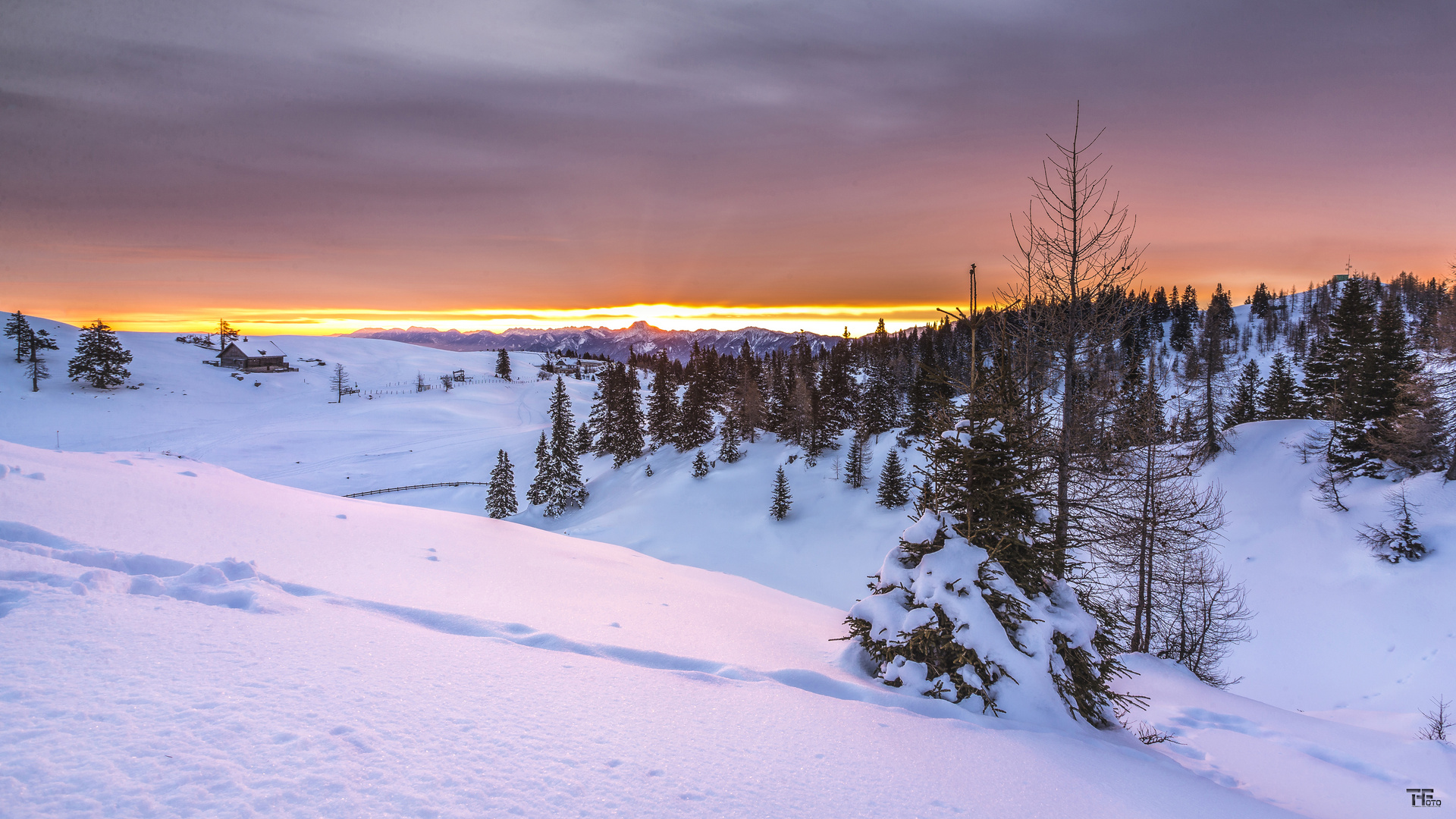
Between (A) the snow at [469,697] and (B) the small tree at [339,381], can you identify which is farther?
(B) the small tree at [339,381]

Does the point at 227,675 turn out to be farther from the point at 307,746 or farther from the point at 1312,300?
the point at 1312,300

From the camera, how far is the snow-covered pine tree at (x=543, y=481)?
4678cm

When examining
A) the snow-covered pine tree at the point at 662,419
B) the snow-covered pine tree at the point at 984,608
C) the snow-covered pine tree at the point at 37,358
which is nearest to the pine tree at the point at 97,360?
the snow-covered pine tree at the point at 37,358

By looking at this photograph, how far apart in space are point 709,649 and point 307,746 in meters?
3.85

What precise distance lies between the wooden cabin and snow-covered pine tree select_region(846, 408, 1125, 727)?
12447 cm

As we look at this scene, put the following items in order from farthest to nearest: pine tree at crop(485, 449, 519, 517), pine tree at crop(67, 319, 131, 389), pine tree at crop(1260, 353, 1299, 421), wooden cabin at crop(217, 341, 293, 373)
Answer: wooden cabin at crop(217, 341, 293, 373), pine tree at crop(67, 319, 131, 389), pine tree at crop(1260, 353, 1299, 421), pine tree at crop(485, 449, 519, 517)

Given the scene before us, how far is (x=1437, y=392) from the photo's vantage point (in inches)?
917

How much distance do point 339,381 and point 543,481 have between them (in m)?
64.2

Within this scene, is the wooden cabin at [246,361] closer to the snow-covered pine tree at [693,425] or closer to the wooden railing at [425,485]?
the wooden railing at [425,485]

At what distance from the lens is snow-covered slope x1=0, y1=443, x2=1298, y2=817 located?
8.55ft

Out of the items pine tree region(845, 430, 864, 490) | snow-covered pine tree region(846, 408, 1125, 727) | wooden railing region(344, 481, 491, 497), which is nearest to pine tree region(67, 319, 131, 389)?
wooden railing region(344, 481, 491, 497)

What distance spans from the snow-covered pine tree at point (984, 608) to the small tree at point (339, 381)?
321 ft

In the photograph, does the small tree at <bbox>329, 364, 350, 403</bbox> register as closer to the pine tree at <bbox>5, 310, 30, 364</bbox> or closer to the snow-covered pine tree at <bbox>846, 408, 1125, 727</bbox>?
the pine tree at <bbox>5, 310, 30, 364</bbox>

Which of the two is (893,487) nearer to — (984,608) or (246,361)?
(984,608)
